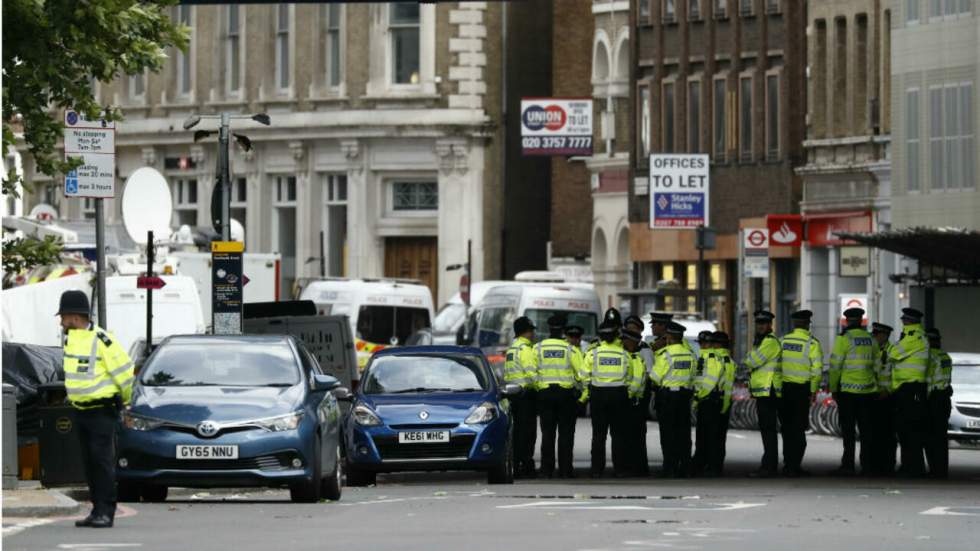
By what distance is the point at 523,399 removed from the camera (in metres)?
30.8

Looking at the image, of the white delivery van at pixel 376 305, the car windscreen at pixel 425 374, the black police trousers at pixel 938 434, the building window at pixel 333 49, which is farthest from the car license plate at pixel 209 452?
the building window at pixel 333 49

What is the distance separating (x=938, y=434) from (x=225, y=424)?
9991 millimetres

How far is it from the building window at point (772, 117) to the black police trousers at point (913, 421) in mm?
32262

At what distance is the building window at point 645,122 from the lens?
68.7 meters

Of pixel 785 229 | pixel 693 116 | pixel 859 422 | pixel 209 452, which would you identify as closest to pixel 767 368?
pixel 859 422

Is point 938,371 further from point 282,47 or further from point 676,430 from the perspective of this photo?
point 282,47

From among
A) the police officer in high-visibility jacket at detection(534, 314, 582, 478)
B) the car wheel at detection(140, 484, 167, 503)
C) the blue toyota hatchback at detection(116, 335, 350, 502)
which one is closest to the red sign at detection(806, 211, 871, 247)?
the police officer in high-visibility jacket at detection(534, 314, 582, 478)

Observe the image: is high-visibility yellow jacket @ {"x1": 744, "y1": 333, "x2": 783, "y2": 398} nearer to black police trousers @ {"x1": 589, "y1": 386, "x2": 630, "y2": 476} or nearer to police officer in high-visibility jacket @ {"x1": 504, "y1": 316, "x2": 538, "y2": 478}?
black police trousers @ {"x1": 589, "y1": 386, "x2": 630, "y2": 476}

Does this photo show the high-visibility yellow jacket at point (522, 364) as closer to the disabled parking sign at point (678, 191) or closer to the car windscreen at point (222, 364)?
the car windscreen at point (222, 364)

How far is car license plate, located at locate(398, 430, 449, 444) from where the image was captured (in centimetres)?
2684

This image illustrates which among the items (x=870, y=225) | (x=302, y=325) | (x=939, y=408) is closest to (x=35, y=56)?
(x=939, y=408)

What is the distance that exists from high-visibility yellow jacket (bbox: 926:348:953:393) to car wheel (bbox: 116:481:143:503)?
980cm

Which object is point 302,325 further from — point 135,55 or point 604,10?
point 604,10

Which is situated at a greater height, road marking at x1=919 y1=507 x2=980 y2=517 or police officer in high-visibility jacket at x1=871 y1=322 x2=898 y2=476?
police officer in high-visibility jacket at x1=871 y1=322 x2=898 y2=476
